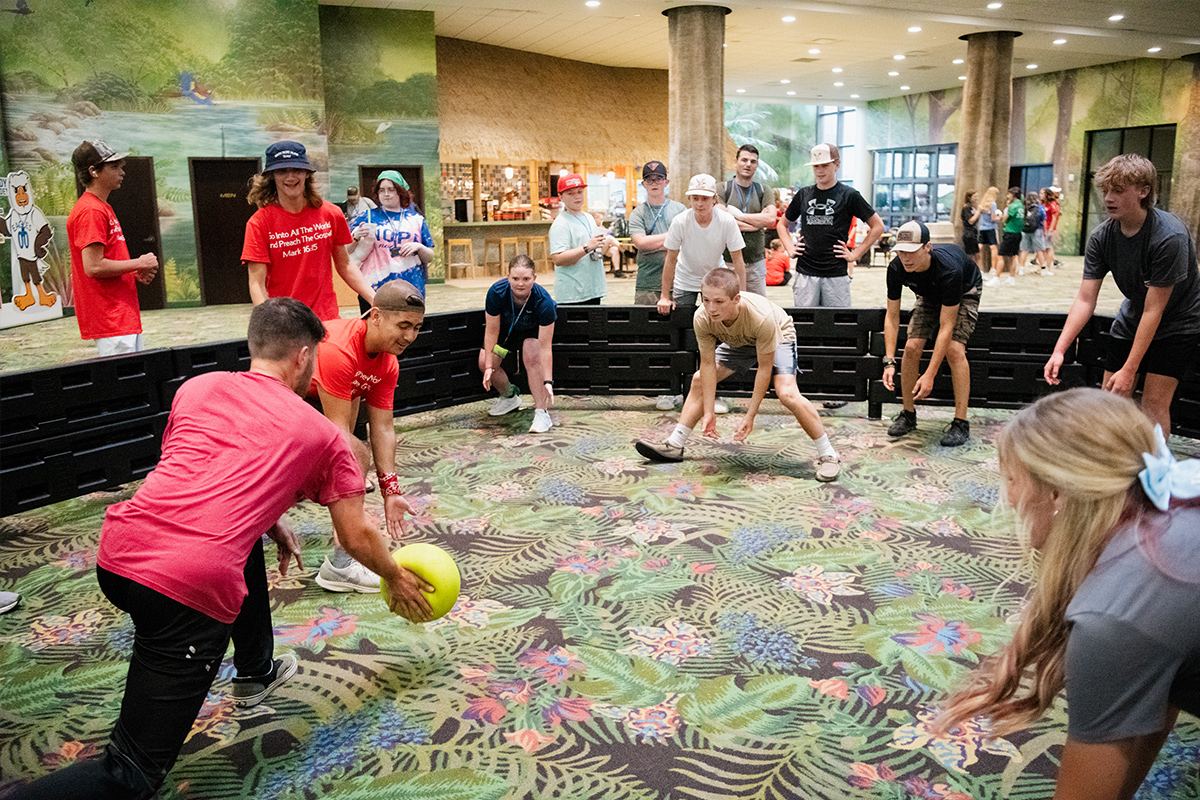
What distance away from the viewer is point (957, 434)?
19.4 feet

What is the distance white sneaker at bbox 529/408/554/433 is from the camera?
21.0ft

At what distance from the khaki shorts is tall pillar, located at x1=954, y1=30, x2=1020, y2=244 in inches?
459

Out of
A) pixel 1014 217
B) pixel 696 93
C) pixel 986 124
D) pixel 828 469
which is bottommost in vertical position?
pixel 828 469

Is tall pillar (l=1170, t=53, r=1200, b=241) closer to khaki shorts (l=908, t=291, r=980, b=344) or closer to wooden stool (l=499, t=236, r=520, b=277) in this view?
wooden stool (l=499, t=236, r=520, b=277)

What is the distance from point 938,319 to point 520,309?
298cm

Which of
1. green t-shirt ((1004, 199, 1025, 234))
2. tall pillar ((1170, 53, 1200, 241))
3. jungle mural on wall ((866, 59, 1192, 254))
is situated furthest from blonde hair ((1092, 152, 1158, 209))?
jungle mural on wall ((866, 59, 1192, 254))

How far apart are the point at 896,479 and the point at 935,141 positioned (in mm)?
25681

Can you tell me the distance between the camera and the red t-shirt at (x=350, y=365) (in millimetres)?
3541

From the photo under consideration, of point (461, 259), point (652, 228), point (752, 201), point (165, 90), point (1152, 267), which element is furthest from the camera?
point (461, 259)

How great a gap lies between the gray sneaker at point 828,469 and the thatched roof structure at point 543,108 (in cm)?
1469

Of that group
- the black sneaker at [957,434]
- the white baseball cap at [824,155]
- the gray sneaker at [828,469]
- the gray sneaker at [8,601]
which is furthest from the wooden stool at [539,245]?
the gray sneaker at [8,601]

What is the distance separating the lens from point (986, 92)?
16984 mm

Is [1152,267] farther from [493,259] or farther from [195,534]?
[493,259]

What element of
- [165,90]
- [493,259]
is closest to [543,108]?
[493,259]
